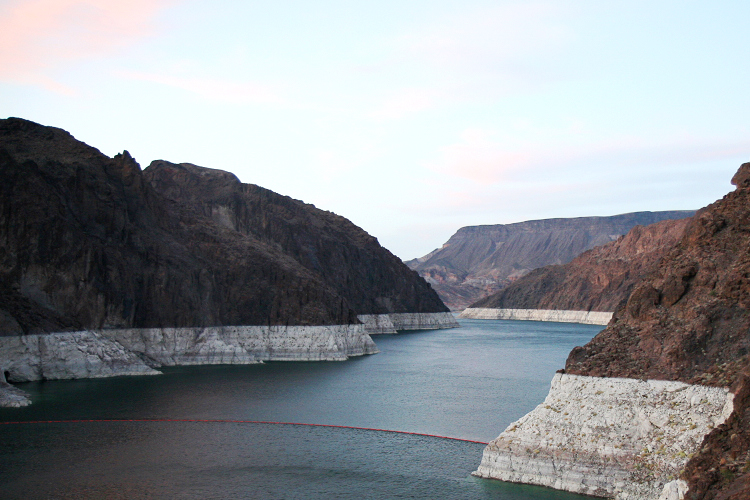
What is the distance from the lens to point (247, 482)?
2738 cm

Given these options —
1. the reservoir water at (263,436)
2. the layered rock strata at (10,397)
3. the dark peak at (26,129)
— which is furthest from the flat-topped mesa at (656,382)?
the dark peak at (26,129)

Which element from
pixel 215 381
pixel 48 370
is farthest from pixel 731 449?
pixel 48 370

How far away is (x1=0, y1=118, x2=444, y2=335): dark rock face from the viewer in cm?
6191

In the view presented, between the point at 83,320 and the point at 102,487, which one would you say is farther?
the point at 83,320

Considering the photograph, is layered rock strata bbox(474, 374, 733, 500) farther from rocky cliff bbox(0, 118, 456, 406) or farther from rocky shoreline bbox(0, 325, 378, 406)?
rocky cliff bbox(0, 118, 456, 406)

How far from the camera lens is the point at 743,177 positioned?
85.4ft

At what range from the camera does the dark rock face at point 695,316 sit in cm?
2186

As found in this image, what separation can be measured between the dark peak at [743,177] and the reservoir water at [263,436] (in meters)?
13.7

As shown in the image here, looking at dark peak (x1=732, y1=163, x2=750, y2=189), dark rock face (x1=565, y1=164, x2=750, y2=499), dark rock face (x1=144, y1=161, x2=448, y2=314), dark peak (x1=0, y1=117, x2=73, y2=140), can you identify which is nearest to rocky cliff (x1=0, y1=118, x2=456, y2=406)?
dark peak (x1=0, y1=117, x2=73, y2=140)

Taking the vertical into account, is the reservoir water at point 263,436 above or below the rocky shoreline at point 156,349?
below

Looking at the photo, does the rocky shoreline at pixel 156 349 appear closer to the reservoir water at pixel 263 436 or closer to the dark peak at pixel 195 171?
the reservoir water at pixel 263 436

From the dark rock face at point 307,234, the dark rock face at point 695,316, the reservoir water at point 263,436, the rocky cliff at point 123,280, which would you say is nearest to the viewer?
the dark rock face at point 695,316

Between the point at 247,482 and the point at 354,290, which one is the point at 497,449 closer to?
the point at 247,482

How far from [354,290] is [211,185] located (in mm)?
37167
